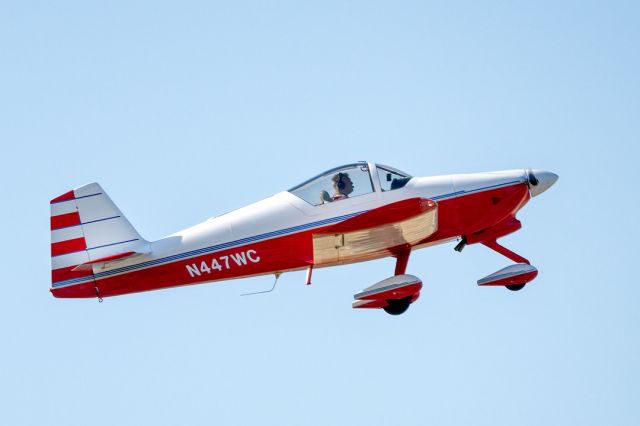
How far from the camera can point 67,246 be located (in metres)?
24.5

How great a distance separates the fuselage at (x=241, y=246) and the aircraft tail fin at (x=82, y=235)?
0.15 m

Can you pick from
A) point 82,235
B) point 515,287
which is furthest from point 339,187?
point 82,235

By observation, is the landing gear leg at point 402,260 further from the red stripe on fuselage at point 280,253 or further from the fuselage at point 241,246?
the fuselage at point 241,246

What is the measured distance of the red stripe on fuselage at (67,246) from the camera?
24500 millimetres

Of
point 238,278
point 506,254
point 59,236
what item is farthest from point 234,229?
point 506,254

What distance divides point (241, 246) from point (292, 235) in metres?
0.81

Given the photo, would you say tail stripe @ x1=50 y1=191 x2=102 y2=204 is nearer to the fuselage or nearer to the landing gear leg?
the fuselage

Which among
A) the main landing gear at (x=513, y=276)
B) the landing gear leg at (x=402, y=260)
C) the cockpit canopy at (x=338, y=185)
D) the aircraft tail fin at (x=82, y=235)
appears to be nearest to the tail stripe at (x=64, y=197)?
the aircraft tail fin at (x=82, y=235)

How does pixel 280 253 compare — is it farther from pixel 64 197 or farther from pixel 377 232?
pixel 64 197

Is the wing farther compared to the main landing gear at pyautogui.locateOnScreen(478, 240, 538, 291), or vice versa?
the main landing gear at pyautogui.locateOnScreen(478, 240, 538, 291)

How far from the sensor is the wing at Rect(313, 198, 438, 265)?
24516 millimetres

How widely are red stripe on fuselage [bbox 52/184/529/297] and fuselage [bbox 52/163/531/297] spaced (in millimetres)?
15

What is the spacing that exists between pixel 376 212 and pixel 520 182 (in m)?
2.86

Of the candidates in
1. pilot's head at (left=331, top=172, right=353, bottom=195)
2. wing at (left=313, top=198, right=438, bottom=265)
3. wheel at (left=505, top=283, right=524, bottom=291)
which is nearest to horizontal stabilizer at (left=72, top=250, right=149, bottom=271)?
wing at (left=313, top=198, right=438, bottom=265)
